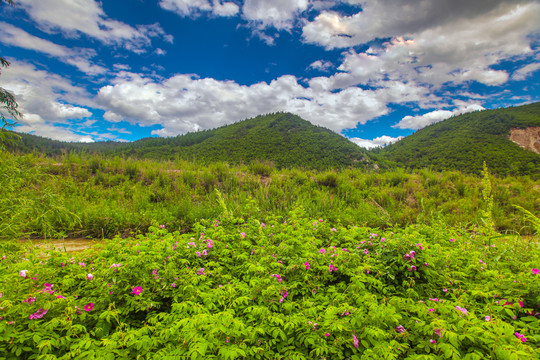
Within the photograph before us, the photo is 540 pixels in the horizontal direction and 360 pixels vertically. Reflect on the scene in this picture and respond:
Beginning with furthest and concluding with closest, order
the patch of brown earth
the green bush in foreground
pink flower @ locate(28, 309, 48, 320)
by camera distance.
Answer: the patch of brown earth → pink flower @ locate(28, 309, 48, 320) → the green bush in foreground

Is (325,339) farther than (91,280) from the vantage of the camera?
No

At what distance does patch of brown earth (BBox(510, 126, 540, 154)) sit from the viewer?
40.4m

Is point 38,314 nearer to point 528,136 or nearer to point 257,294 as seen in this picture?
point 257,294

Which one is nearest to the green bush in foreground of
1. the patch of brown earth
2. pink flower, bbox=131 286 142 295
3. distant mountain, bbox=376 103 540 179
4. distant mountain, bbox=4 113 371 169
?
pink flower, bbox=131 286 142 295

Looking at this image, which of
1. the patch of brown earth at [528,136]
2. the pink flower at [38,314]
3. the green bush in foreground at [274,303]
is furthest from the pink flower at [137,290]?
the patch of brown earth at [528,136]

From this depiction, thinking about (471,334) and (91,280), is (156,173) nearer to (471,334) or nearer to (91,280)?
(91,280)

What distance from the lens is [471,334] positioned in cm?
146

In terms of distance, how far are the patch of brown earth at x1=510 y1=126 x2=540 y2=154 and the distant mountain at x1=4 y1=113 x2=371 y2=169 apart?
25.7m

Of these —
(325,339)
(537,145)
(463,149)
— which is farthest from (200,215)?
(537,145)

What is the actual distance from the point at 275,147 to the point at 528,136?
1972 inches

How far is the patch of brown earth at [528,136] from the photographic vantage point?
132 ft

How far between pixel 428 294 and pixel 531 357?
46.9 inches

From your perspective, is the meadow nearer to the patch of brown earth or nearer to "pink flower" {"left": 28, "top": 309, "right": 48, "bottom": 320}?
"pink flower" {"left": 28, "top": 309, "right": 48, "bottom": 320}

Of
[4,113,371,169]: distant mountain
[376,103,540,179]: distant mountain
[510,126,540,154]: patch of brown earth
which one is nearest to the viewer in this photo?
[376,103,540,179]: distant mountain
